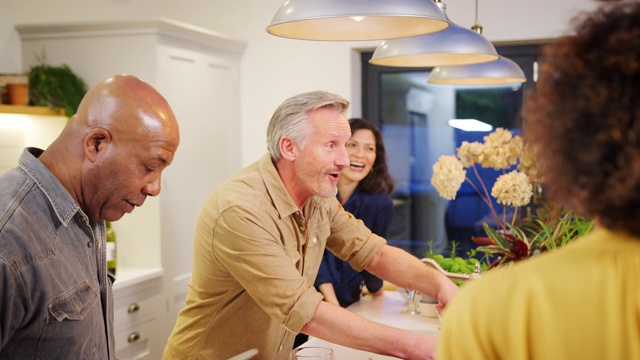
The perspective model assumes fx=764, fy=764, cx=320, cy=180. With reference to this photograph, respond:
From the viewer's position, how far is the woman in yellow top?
0.69 metres

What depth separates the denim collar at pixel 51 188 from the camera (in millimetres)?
1427

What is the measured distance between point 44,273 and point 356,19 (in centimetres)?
102

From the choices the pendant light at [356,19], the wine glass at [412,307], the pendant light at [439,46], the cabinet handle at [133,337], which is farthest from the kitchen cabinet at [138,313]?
the pendant light at [356,19]

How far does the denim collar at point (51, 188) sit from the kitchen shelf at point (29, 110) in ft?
7.62

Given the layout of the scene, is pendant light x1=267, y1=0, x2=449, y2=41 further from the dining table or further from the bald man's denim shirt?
the dining table

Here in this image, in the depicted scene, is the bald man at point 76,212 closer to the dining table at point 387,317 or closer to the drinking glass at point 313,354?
the drinking glass at point 313,354

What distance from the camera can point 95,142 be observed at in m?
1.48

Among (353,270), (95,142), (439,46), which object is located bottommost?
(353,270)

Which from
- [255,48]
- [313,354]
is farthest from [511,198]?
[255,48]

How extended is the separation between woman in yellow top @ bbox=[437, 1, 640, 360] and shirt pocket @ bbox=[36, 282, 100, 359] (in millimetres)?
863

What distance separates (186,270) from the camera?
13.8 ft

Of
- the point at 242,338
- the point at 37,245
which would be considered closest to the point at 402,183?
the point at 242,338

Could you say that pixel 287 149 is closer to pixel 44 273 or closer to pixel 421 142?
pixel 44 273

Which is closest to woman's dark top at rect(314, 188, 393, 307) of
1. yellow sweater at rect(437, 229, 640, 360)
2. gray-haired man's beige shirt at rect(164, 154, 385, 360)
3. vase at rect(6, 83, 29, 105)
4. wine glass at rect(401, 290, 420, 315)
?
wine glass at rect(401, 290, 420, 315)
